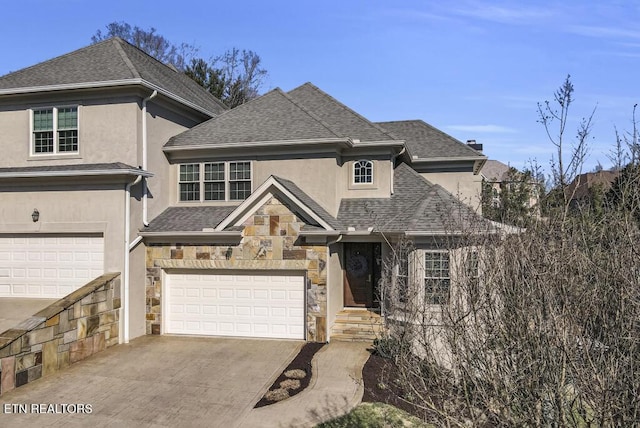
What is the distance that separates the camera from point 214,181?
15898 millimetres

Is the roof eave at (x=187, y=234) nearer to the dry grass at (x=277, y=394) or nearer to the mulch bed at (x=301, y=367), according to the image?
the mulch bed at (x=301, y=367)

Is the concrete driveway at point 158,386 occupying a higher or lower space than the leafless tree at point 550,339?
lower

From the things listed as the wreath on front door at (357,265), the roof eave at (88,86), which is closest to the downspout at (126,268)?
the roof eave at (88,86)

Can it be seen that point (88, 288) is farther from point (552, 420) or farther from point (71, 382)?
point (552, 420)

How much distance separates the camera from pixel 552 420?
4250 mm

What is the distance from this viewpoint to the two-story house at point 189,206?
13391 mm

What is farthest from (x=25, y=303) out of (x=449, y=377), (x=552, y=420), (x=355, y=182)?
(x=552, y=420)

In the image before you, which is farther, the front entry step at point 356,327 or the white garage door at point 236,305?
the white garage door at point 236,305

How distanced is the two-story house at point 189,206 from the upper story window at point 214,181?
5cm

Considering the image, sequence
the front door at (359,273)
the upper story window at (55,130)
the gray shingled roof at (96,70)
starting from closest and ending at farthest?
the gray shingled roof at (96,70)
the upper story window at (55,130)
the front door at (359,273)

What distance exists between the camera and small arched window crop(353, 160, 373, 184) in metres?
15.9

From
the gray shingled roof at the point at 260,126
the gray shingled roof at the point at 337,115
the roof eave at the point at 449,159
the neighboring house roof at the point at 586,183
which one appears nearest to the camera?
the neighboring house roof at the point at 586,183

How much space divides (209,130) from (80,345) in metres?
7.97

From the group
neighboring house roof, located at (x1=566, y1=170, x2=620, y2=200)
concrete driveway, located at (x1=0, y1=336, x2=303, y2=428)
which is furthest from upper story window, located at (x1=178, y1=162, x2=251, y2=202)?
neighboring house roof, located at (x1=566, y1=170, x2=620, y2=200)
